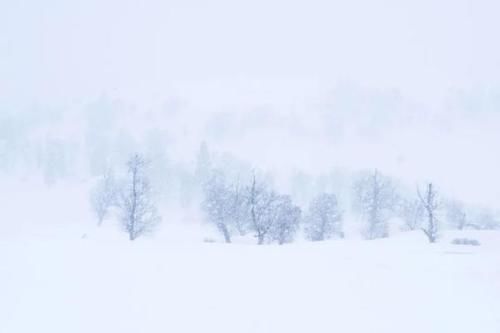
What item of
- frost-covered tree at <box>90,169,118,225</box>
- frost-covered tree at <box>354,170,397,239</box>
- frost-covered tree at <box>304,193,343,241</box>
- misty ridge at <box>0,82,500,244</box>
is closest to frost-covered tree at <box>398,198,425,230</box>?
misty ridge at <box>0,82,500,244</box>

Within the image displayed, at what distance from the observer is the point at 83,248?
2764cm

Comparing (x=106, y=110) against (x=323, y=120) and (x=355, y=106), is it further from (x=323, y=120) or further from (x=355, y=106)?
(x=355, y=106)

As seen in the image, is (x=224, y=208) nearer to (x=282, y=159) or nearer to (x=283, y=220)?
(x=283, y=220)

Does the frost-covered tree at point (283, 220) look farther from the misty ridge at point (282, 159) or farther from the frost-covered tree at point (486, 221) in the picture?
the frost-covered tree at point (486, 221)

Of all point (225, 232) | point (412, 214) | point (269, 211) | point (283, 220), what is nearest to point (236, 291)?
point (269, 211)

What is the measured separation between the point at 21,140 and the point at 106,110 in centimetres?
4004

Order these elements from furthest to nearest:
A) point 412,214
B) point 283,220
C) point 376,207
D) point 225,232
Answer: point 412,214 < point 376,207 < point 225,232 < point 283,220

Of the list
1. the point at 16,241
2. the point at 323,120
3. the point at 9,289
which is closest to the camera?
the point at 9,289

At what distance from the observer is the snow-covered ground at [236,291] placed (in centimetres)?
1688

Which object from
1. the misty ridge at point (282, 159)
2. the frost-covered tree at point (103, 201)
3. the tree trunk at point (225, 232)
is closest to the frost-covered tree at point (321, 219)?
the misty ridge at point (282, 159)

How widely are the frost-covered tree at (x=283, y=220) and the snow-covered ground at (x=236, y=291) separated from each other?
70.2 ft

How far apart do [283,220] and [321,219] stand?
1064 cm

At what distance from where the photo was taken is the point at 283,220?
5012 centimetres

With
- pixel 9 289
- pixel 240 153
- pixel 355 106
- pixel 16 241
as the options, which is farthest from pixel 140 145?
pixel 9 289
